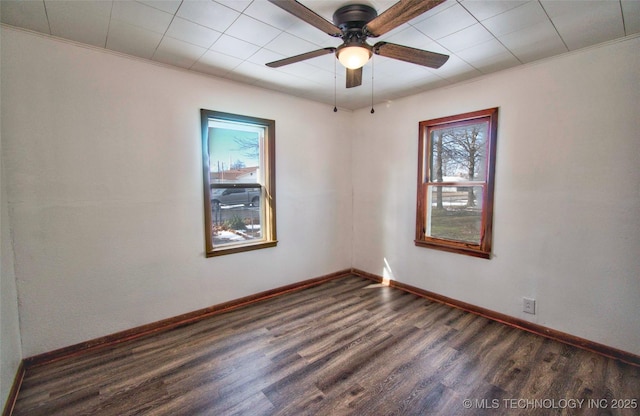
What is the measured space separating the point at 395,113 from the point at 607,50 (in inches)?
78.0

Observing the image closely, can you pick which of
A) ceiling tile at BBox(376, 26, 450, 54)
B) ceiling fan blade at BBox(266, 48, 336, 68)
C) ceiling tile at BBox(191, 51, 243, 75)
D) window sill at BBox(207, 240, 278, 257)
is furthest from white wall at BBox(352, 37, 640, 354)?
ceiling tile at BBox(191, 51, 243, 75)

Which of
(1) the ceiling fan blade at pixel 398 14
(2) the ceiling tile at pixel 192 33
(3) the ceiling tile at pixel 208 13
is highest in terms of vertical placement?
(2) the ceiling tile at pixel 192 33

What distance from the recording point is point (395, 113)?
3754 millimetres

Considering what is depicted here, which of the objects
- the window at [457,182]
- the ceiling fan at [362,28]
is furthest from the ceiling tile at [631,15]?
the ceiling fan at [362,28]

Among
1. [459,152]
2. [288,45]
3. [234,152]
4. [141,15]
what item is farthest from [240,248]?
[459,152]

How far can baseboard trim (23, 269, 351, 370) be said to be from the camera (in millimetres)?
2264

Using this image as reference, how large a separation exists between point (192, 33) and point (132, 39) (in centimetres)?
52

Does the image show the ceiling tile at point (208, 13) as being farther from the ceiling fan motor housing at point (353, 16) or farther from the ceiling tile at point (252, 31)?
the ceiling fan motor housing at point (353, 16)

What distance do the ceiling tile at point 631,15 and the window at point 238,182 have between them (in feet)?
9.94

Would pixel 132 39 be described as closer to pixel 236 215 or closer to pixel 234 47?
pixel 234 47

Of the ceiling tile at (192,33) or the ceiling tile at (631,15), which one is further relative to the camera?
the ceiling tile at (192,33)

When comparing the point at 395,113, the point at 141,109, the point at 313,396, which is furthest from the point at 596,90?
the point at 141,109

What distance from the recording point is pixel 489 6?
1.78 meters

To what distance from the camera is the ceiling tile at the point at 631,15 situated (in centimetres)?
176
